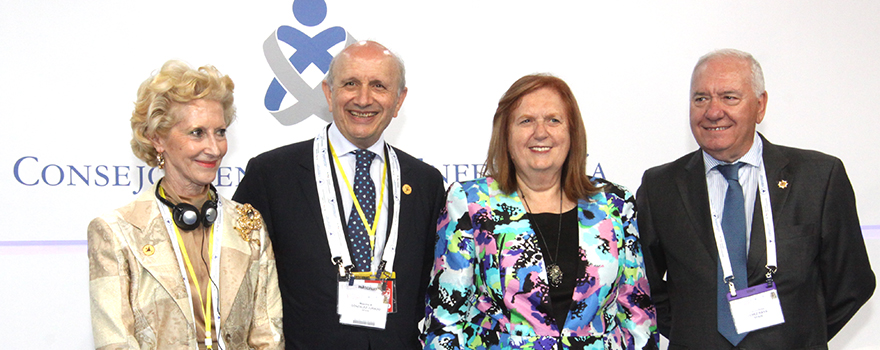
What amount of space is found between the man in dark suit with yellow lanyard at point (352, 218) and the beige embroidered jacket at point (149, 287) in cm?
25

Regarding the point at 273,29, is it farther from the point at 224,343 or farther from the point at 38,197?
the point at 224,343

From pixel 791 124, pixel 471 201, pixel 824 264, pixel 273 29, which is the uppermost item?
pixel 273 29

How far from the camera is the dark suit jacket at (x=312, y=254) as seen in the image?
8.16 ft

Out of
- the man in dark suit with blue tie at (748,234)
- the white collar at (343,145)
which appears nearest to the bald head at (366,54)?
the white collar at (343,145)

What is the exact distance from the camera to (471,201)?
244cm

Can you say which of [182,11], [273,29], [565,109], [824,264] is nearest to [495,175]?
[565,109]

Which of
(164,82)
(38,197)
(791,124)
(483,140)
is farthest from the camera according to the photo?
(791,124)

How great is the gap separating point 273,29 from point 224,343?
210cm

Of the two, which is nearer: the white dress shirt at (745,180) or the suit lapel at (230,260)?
the suit lapel at (230,260)

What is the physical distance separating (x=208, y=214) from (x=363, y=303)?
0.65 meters

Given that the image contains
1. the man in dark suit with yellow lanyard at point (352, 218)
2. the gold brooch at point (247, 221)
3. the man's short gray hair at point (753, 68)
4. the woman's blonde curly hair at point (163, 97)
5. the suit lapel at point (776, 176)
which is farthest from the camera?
the man's short gray hair at point (753, 68)

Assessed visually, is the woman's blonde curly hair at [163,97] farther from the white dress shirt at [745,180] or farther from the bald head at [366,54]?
the white dress shirt at [745,180]

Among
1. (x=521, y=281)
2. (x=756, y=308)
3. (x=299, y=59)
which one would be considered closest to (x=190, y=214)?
(x=521, y=281)

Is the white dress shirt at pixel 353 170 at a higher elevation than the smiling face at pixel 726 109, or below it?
below
